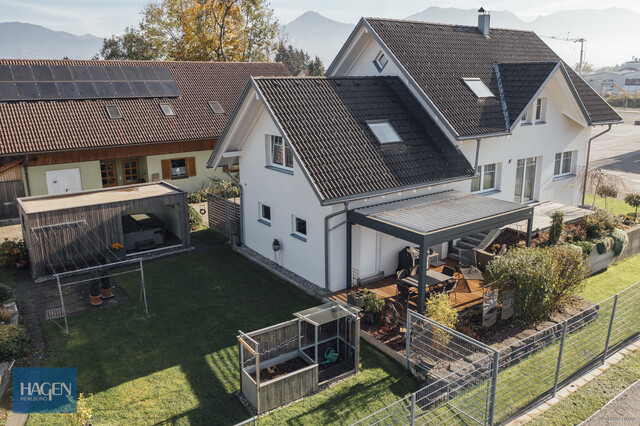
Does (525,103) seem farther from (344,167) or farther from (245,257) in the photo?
(245,257)

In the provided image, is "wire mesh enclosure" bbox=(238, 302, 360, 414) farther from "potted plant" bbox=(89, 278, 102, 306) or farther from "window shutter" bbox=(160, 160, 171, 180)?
"window shutter" bbox=(160, 160, 171, 180)

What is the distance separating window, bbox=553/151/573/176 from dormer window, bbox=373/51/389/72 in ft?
28.8

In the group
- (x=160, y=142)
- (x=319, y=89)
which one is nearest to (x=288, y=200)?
(x=319, y=89)

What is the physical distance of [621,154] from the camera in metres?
41.1

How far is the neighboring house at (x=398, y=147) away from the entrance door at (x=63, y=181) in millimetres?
9416

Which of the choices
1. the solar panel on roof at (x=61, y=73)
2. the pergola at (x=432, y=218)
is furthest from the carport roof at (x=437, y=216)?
the solar panel on roof at (x=61, y=73)

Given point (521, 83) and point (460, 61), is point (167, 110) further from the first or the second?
point (521, 83)

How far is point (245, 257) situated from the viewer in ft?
58.9

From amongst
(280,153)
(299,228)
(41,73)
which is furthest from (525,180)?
(41,73)

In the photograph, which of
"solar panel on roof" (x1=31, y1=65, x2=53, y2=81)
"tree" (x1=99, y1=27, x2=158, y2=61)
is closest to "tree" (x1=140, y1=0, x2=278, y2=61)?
"tree" (x1=99, y1=27, x2=158, y2=61)

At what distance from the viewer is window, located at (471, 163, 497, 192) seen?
59.6 feet

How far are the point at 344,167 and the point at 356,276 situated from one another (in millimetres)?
3297

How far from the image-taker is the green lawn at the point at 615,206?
2298 cm

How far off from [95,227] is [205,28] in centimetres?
3062
